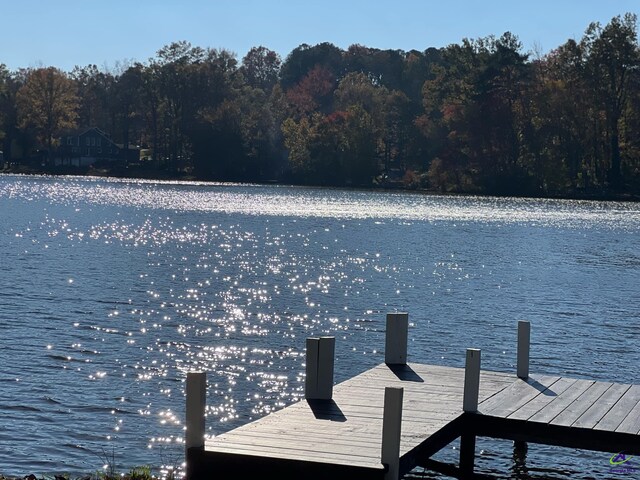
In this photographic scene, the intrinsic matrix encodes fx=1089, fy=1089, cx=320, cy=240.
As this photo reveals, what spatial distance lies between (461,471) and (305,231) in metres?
57.2

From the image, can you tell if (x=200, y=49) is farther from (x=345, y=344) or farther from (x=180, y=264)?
(x=345, y=344)

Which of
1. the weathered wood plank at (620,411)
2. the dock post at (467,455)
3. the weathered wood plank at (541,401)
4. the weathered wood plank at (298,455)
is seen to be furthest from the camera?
the dock post at (467,455)

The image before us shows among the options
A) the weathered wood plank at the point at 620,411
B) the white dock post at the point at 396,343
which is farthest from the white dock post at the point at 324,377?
the weathered wood plank at the point at 620,411

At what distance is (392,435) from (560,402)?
4.75 metres

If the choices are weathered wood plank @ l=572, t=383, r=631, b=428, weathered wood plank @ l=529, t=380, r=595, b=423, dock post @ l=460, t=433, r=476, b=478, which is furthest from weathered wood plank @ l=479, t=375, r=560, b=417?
weathered wood plank @ l=572, t=383, r=631, b=428

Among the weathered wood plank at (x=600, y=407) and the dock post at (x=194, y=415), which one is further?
the weathered wood plank at (x=600, y=407)

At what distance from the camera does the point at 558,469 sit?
16578 millimetres

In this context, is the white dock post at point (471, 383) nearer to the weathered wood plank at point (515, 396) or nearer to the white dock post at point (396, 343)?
the weathered wood plank at point (515, 396)

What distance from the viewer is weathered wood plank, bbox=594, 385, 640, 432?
551 inches

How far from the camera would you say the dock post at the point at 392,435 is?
11344 mm

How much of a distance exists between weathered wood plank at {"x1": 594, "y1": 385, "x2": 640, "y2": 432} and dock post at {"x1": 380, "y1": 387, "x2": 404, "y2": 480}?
362 cm

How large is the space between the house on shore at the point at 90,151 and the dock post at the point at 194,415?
150341mm

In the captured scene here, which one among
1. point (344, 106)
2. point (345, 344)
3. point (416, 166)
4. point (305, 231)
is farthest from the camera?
point (344, 106)

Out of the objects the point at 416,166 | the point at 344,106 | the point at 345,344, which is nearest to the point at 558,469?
the point at 345,344
